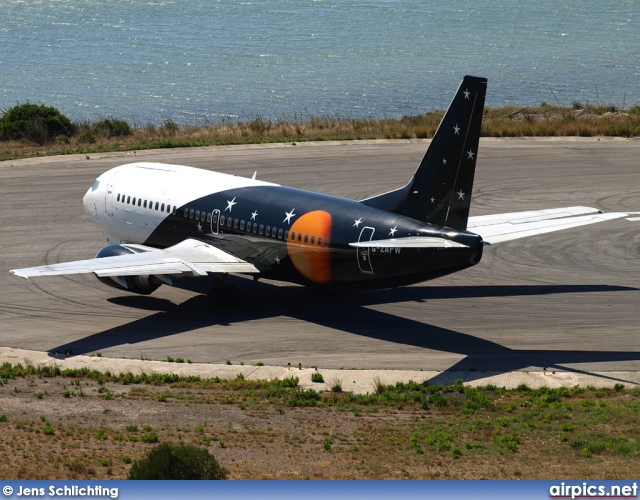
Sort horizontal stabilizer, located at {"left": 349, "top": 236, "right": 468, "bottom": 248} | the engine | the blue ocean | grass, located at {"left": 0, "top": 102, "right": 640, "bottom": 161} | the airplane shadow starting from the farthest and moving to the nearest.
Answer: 1. the blue ocean
2. grass, located at {"left": 0, "top": 102, "right": 640, "bottom": 161}
3. the engine
4. the airplane shadow
5. horizontal stabilizer, located at {"left": 349, "top": 236, "right": 468, "bottom": 248}

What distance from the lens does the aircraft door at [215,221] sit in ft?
132

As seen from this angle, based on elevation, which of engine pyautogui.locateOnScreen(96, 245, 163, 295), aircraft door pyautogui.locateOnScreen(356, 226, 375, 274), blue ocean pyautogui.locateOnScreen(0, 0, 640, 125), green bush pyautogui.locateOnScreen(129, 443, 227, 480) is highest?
blue ocean pyautogui.locateOnScreen(0, 0, 640, 125)

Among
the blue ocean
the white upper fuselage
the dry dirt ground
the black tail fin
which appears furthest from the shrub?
the blue ocean

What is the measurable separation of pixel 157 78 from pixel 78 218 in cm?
7914

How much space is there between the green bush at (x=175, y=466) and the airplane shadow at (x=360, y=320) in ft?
45.1

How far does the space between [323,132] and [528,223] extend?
1614 inches

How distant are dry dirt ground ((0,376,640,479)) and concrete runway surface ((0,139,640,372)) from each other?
4503mm

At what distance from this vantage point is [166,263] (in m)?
37.8

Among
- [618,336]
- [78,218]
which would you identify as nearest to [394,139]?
[78,218]

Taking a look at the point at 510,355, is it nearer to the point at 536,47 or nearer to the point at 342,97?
the point at 342,97

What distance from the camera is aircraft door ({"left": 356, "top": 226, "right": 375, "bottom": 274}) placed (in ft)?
115
